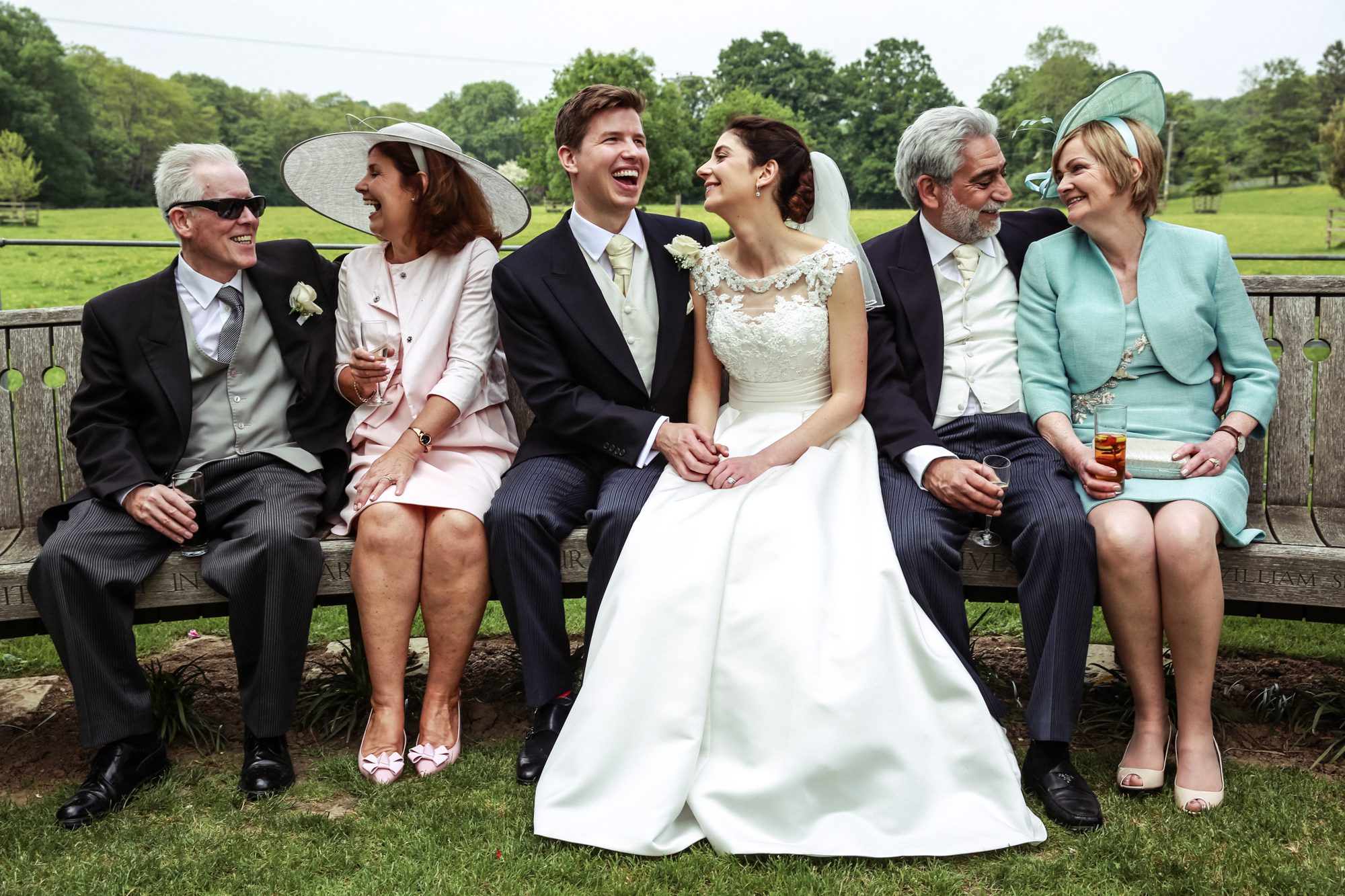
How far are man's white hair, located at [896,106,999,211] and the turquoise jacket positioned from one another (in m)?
0.49

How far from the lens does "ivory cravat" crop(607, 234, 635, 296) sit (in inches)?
158

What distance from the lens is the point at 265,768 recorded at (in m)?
3.37

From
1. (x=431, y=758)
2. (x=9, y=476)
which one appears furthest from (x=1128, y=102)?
(x=9, y=476)

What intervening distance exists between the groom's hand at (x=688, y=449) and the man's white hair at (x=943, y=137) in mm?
1243

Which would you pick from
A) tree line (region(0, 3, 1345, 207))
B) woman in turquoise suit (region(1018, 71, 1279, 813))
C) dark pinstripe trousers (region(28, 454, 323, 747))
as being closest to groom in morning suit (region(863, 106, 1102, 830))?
woman in turquoise suit (region(1018, 71, 1279, 813))

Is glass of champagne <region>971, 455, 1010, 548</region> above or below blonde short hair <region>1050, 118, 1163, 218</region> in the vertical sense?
below

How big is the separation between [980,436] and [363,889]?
Answer: 2392mm

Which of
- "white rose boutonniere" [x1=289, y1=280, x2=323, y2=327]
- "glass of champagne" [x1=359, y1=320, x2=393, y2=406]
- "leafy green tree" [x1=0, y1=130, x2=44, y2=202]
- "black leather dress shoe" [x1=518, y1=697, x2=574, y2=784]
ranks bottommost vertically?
"black leather dress shoe" [x1=518, y1=697, x2=574, y2=784]

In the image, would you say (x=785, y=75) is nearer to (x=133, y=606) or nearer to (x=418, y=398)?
(x=418, y=398)

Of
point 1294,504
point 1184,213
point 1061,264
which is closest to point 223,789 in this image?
point 1061,264

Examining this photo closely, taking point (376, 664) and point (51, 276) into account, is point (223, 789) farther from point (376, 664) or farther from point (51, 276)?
point (51, 276)

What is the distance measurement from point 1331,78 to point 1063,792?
171ft

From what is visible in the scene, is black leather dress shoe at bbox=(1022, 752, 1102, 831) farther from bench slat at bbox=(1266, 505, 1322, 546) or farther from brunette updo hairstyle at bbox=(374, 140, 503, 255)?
brunette updo hairstyle at bbox=(374, 140, 503, 255)

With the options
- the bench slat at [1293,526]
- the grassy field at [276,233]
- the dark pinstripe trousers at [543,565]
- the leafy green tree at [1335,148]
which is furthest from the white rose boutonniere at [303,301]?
the leafy green tree at [1335,148]
